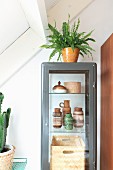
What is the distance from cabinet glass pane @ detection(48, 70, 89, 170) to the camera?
1.88 m

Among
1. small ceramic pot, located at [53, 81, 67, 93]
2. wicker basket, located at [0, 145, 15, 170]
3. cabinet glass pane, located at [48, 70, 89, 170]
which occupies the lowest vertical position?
wicker basket, located at [0, 145, 15, 170]

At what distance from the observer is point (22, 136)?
2.27 metres

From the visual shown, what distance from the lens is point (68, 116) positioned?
195cm

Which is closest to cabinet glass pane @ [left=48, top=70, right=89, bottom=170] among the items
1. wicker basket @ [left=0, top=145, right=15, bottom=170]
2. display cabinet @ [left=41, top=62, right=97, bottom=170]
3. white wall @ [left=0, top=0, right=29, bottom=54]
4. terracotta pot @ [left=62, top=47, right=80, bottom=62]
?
display cabinet @ [left=41, top=62, right=97, bottom=170]

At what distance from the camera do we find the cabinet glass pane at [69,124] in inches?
74.1

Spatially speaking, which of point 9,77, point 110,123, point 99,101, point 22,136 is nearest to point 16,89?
point 9,77

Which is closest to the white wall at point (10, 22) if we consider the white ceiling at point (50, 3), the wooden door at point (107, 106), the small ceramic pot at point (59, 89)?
the white ceiling at point (50, 3)

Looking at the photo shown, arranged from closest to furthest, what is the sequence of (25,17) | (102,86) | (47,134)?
(47,134), (25,17), (102,86)

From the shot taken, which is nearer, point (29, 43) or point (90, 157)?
point (90, 157)

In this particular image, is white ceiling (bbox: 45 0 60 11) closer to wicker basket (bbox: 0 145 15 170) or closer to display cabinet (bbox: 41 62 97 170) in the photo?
display cabinet (bbox: 41 62 97 170)

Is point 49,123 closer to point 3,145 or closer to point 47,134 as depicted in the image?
point 47,134

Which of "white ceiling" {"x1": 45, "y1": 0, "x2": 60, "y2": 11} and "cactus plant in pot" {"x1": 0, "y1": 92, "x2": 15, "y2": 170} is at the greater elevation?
"white ceiling" {"x1": 45, "y1": 0, "x2": 60, "y2": 11}

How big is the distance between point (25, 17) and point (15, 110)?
0.88m

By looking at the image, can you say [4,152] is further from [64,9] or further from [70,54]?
[64,9]
